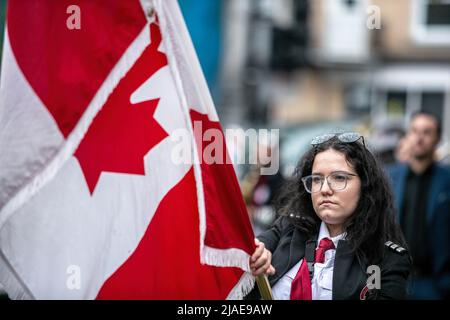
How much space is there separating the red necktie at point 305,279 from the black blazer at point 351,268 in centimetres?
5

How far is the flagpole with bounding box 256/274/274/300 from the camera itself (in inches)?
108

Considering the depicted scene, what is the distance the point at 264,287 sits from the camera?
2760 millimetres

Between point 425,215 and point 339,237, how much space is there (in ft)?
7.61

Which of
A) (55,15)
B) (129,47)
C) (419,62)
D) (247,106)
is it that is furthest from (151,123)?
(419,62)

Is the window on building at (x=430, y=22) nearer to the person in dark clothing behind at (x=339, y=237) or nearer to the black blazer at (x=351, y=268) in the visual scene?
the person in dark clothing behind at (x=339, y=237)

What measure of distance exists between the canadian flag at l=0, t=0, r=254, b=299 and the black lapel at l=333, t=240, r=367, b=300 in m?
0.31

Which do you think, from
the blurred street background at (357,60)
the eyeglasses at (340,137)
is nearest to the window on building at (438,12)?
the blurred street background at (357,60)

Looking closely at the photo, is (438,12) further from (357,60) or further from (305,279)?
(305,279)

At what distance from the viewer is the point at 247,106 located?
2022cm

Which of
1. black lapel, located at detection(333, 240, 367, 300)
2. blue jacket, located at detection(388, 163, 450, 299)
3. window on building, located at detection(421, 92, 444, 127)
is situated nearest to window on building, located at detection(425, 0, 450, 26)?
window on building, located at detection(421, 92, 444, 127)

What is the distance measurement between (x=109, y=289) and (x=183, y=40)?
878 millimetres

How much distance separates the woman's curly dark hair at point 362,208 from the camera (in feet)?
8.93

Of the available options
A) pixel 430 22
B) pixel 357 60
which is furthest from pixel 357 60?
pixel 430 22
